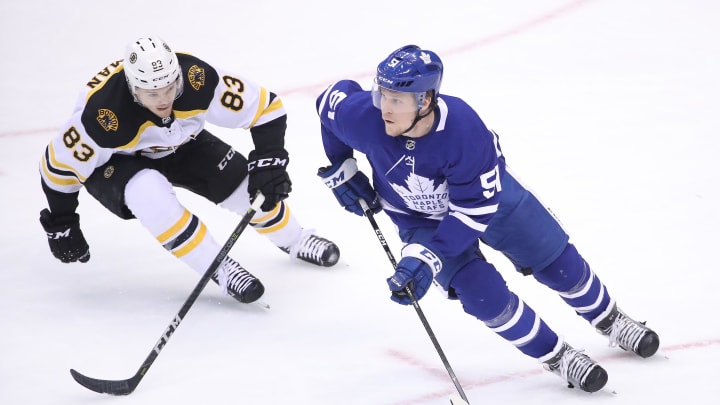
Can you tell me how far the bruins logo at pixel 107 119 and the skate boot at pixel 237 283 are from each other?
0.65 metres

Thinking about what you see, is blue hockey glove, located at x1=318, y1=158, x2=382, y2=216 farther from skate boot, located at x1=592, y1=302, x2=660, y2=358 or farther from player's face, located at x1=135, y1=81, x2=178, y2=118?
skate boot, located at x1=592, y1=302, x2=660, y2=358

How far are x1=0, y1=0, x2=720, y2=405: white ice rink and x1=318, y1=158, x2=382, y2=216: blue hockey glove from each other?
52 centimetres

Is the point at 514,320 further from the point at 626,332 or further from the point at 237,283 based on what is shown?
the point at 237,283

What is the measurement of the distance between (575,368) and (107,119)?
1843 millimetres

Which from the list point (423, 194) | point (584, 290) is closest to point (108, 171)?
point (423, 194)

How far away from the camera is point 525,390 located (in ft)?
10.7

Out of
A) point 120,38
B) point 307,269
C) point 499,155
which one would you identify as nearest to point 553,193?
point 307,269

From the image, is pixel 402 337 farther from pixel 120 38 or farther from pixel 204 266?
pixel 120 38

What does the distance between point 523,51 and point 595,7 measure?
2.51ft

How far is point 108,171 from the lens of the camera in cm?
374

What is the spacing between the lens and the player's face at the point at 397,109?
2936mm

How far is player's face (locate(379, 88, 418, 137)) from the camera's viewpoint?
9.63 ft

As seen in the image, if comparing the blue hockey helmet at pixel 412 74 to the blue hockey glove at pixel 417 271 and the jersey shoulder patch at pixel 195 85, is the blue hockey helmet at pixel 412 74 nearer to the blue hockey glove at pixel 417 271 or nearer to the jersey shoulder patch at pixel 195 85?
the blue hockey glove at pixel 417 271

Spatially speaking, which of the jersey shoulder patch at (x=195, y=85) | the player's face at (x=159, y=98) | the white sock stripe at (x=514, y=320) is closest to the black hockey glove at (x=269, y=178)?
the jersey shoulder patch at (x=195, y=85)
